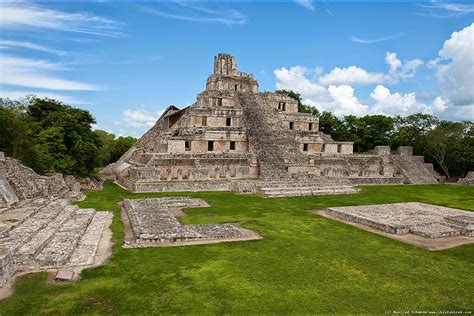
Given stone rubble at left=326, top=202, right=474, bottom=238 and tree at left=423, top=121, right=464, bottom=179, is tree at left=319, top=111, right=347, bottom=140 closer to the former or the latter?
tree at left=423, top=121, right=464, bottom=179

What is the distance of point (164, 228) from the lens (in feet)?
34.7

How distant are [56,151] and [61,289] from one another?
53.4 feet

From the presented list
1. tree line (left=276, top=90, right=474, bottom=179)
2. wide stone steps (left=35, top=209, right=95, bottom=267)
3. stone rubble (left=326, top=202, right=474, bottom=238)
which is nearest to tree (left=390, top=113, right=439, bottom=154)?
tree line (left=276, top=90, right=474, bottom=179)

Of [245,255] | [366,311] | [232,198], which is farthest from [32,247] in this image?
[232,198]

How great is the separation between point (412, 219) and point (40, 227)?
484 inches

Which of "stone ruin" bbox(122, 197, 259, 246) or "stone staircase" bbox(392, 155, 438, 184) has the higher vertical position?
"stone staircase" bbox(392, 155, 438, 184)

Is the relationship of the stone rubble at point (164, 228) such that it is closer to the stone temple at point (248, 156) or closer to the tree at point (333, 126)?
the stone temple at point (248, 156)

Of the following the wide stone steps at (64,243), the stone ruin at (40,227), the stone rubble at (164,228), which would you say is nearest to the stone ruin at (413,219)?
the stone rubble at (164,228)

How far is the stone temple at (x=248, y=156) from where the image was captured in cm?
2020

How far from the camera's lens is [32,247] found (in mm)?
8125

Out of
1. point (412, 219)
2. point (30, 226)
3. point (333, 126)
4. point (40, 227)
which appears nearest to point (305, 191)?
point (412, 219)

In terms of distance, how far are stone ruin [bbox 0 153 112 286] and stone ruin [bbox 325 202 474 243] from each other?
28.2ft

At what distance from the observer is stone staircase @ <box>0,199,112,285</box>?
7555 millimetres

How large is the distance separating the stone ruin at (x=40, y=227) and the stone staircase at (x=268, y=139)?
1139 cm
